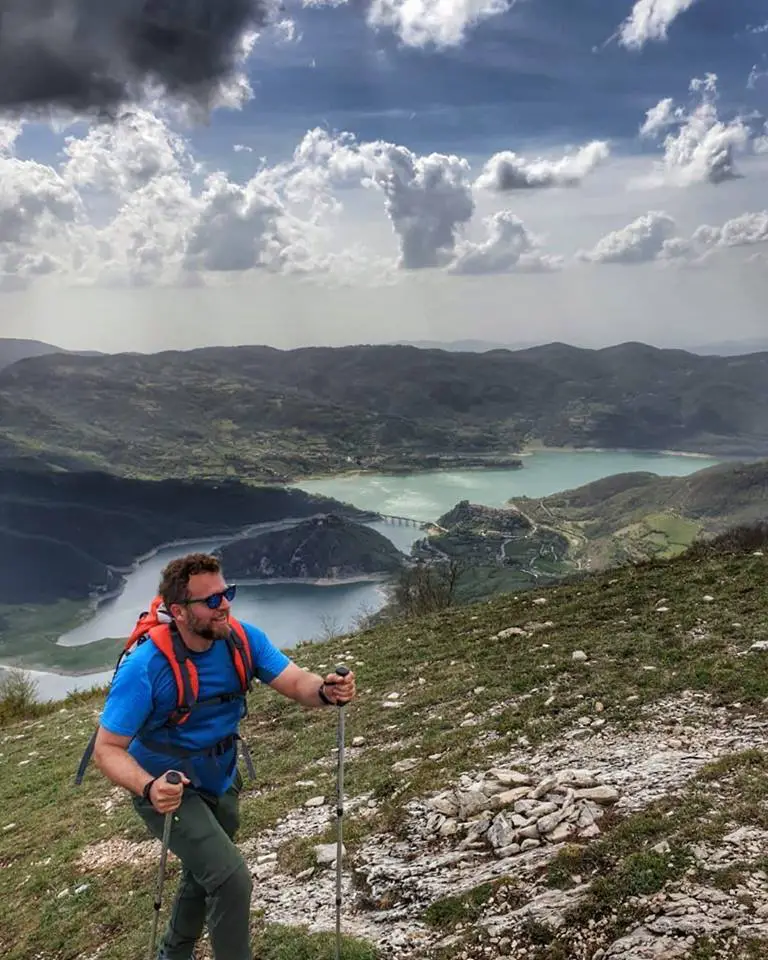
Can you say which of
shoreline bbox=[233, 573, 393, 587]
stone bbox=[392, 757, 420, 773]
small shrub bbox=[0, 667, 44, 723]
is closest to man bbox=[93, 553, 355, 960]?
stone bbox=[392, 757, 420, 773]

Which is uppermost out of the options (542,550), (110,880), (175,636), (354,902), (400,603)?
(175,636)

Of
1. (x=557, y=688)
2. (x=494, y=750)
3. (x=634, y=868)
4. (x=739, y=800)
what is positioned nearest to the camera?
(x=634, y=868)

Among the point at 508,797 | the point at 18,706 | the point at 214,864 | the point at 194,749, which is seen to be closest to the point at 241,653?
the point at 194,749

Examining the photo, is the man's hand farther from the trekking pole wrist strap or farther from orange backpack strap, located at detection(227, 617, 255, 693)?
the trekking pole wrist strap

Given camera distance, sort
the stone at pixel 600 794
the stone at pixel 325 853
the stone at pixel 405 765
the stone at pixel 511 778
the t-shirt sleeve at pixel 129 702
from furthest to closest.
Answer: the stone at pixel 405 765, the stone at pixel 511 778, the stone at pixel 325 853, the stone at pixel 600 794, the t-shirt sleeve at pixel 129 702

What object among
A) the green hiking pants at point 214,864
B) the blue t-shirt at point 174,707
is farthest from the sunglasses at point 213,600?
the green hiking pants at point 214,864

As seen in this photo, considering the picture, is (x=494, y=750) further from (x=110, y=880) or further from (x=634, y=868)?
(x=110, y=880)

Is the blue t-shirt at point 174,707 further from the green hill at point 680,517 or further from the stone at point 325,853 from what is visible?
the green hill at point 680,517

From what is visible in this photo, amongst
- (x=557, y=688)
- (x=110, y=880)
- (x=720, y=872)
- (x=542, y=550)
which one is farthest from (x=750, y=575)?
(x=542, y=550)
